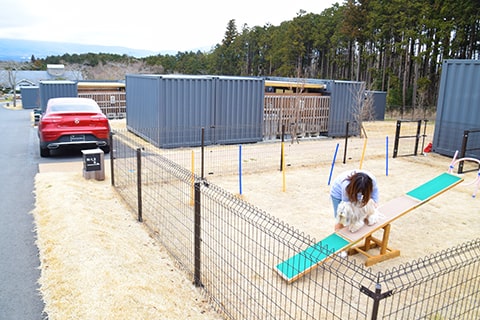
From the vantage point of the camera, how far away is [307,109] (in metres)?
16.2

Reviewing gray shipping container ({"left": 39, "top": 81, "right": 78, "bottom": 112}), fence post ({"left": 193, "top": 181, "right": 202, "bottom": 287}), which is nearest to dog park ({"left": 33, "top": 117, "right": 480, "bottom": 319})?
fence post ({"left": 193, "top": 181, "right": 202, "bottom": 287})

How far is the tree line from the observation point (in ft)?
96.8

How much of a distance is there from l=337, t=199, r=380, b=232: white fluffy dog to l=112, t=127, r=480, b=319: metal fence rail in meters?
0.45

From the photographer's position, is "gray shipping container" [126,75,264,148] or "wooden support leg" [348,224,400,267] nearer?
"wooden support leg" [348,224,400,267]

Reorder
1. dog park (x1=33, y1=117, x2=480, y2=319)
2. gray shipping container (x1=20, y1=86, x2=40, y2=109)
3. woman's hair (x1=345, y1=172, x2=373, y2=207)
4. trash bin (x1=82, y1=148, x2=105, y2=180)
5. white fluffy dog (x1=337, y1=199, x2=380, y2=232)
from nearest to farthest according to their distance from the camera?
dog park (x1=33, y1=117, x2=480, y2=319)
woman's hair (x1=345, y1=172, x2=373, y2=207)
white fluffy dog (x1=337, y1=199, x2=380, y2=232)
trash bin (x1=82, y1=148, x2=105, y2=180)
gray shipping container (x1=20, y1=86, x2=40, y2=109)

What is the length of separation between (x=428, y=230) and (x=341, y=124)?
11245 mm

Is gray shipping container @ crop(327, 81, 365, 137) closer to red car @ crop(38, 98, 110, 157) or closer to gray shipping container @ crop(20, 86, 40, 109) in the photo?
red car @ crop(38, 98, 110, 157)

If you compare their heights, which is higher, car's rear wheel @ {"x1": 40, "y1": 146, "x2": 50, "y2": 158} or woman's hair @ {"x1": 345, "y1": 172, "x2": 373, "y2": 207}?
woman's hair @ {"x1": 345, "y1": 172, "x2": 373, "y2": 207}

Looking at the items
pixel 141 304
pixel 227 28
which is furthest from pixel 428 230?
pixel 227 28

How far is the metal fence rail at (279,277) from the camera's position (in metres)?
3.38

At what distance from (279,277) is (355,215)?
1.19m

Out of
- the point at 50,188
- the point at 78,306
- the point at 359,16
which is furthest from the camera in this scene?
the point at 359,16

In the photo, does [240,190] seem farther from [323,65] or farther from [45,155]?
[323,65]

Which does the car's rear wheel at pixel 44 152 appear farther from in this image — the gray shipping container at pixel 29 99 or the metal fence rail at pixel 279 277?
the gray shipping container at pixel 29 99
